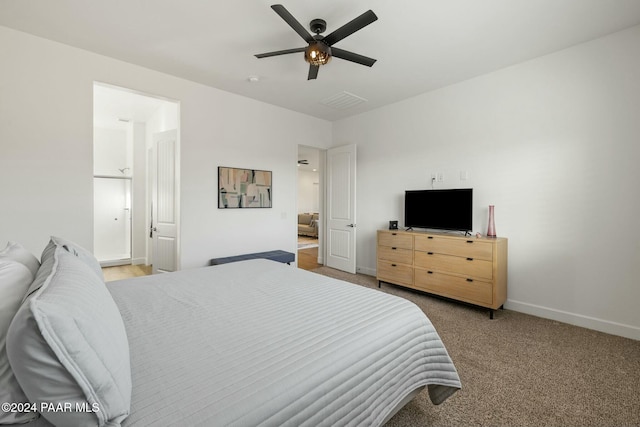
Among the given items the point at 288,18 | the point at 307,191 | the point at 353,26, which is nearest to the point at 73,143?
the point at 288,18

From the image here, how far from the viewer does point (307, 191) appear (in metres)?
12.6

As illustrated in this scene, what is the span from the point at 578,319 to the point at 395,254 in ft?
6.49

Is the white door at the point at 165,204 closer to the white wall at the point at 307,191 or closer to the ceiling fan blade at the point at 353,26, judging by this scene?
the ceiling fan blade at the point at 353,26

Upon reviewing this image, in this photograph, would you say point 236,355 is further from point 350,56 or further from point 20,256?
point 350,56

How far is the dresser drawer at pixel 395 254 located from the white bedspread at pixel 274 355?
2.11m

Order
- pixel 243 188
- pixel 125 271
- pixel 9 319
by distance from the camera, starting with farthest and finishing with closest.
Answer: pixel 125 271, pixel 243 188, pixel 9 319

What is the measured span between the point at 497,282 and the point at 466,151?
1.69 m

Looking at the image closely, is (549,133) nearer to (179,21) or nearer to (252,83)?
(252,83)

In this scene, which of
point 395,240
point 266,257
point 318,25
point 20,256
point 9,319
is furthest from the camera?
point 266,257

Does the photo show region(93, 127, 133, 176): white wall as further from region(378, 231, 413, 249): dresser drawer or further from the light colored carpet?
the light colored carpet

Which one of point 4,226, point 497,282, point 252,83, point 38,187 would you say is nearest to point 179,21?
point 252,83

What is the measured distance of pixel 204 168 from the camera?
385 centimetres

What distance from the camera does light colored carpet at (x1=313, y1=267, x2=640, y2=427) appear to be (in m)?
1.59

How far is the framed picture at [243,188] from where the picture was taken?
4.02 m
